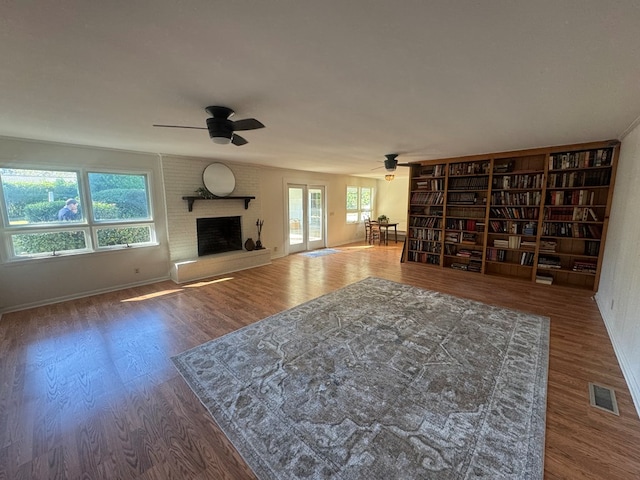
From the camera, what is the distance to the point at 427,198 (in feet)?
18.7

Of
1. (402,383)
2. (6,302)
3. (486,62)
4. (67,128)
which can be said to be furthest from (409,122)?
(6,302)

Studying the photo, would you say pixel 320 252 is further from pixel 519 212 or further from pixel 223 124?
pixel 223 124

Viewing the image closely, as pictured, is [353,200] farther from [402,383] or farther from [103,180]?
[402,383]

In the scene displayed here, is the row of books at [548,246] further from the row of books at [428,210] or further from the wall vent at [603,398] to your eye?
the wall vent at [603,398]

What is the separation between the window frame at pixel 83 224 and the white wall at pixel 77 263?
5cm

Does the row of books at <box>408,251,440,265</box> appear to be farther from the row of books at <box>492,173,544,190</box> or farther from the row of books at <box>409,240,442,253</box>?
the row of books at <box>492,173,544,190</box>

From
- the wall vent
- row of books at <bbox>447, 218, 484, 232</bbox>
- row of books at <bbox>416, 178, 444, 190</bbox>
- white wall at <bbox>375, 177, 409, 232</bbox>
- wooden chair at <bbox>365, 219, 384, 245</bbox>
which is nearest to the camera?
the wall vent

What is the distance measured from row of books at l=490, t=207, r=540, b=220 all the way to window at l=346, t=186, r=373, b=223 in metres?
4.51

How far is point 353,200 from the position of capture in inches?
349

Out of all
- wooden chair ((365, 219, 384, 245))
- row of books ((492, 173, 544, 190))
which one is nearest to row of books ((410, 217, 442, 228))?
row of books ((492, 173, 544, 190))

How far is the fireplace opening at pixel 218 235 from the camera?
5.30 metres

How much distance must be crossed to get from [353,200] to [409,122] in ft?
20.2

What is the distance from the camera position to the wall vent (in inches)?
73.3

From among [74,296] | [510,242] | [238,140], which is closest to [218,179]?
[238,140]
